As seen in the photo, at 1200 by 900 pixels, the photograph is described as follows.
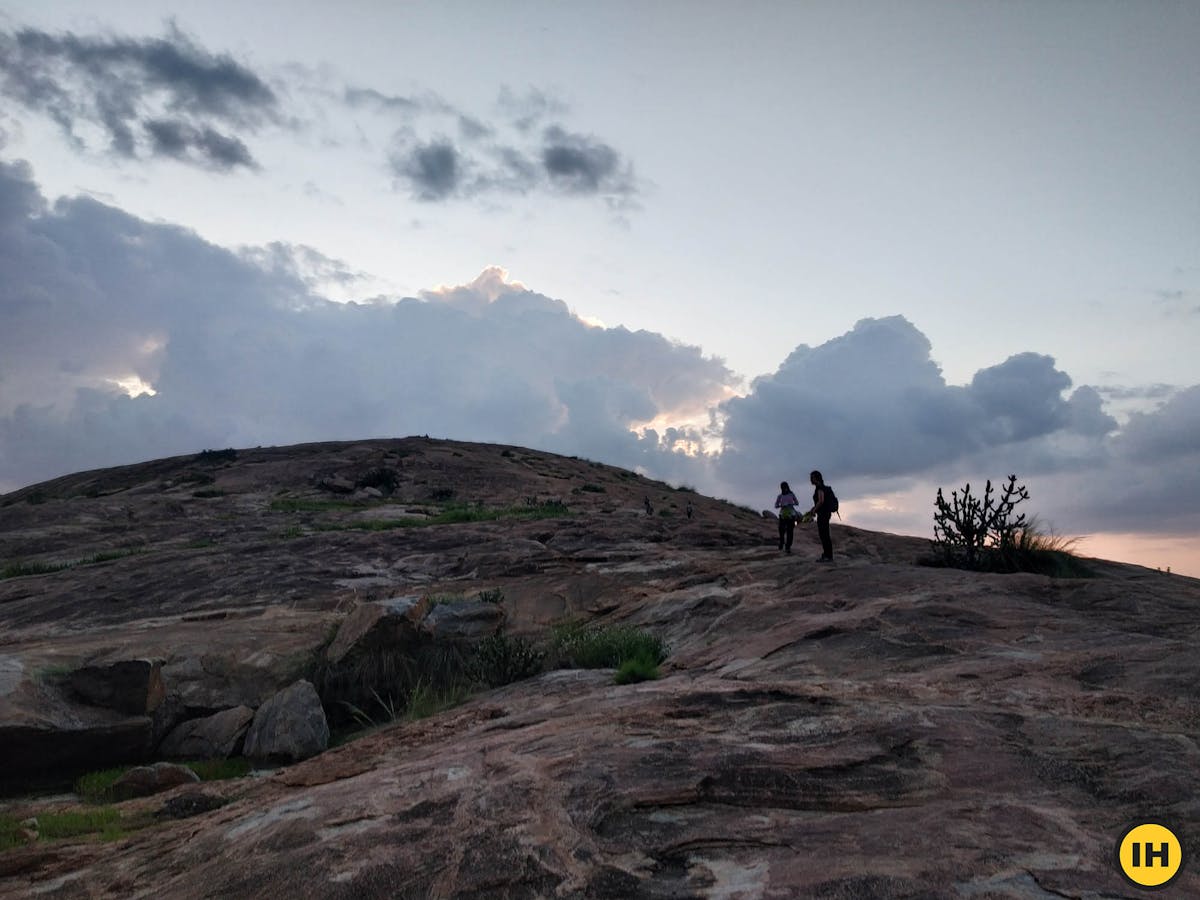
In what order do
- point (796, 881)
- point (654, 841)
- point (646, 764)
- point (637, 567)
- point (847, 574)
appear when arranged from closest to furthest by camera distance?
point (796, 881)
point (654, 841)
point (646, 764)
point (847, 574)
point (637, 567)

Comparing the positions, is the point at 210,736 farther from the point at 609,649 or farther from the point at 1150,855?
the point at 1150,855

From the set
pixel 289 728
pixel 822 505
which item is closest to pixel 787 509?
pixel 822 505

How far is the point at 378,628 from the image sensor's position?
10.8m

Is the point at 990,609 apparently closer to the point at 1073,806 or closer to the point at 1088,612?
the point at 1088,612

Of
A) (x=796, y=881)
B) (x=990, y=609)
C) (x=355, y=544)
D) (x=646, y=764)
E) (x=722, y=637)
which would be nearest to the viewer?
(x=796, y=881)

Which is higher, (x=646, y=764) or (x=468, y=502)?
(x=468, y=502)

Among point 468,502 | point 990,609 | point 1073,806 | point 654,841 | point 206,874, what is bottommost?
point 206,874

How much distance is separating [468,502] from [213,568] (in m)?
19.9

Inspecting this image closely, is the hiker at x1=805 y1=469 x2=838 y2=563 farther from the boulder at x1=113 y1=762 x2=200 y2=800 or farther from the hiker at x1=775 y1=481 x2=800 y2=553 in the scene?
the boulder at x1=113 y1=762 x2=200 y2=800

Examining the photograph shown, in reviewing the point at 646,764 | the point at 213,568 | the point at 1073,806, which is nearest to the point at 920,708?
the point at 1073,806

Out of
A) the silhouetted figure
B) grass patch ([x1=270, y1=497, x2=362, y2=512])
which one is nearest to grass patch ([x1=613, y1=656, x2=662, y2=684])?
the silhouetted figure

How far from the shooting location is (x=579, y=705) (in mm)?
7281

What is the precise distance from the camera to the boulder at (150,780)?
7.81 m

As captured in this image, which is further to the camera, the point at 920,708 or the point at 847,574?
the point at 847,574
